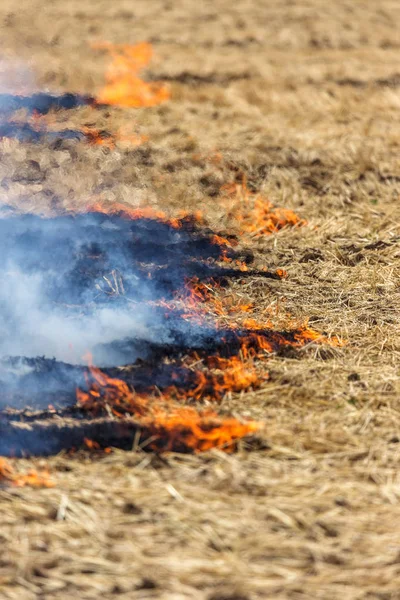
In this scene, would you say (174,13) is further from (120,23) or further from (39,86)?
(39,86)

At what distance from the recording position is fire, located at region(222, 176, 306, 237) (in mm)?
4355

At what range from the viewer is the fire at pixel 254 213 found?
4.36 m

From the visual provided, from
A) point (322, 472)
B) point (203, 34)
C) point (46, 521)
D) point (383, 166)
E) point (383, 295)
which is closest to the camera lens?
point (46, 521)

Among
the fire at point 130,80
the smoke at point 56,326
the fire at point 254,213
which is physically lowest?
the smoke at point 56,326

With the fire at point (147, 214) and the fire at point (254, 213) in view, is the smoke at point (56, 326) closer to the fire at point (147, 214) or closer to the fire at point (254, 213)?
the fire at point (147, 214)

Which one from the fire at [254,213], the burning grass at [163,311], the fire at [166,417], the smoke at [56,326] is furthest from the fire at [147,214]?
the fire at [166,417]

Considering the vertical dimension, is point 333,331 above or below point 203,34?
below

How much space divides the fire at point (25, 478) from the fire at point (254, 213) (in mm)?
2584

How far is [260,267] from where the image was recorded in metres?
4.09

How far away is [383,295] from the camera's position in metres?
3.82

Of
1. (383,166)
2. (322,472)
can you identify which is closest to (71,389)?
(322,472)

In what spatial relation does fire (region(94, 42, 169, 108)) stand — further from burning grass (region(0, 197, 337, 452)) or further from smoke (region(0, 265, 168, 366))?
smoke (region(0, 265, 168, 366))

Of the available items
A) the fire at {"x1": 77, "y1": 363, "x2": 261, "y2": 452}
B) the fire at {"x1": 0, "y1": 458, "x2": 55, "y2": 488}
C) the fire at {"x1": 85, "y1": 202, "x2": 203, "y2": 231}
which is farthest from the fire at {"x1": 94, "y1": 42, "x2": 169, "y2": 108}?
the fire at {"x1": 0, "y1": 458, "x2": 55, "y2": 488}

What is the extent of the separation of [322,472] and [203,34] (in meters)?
3.85
